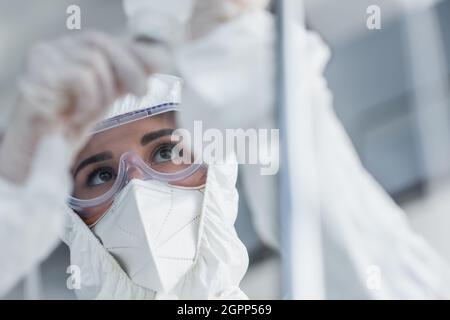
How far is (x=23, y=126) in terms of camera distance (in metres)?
1.31

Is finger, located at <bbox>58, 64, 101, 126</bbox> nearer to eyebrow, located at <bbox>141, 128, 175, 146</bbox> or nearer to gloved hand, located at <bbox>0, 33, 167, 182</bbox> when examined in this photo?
gloved hand, located at <bbox>0, 33, 167, 182</bbox>

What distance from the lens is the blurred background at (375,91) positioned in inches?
55.1

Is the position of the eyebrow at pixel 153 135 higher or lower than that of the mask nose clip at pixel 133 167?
higher

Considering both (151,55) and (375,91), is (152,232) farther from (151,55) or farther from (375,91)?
(375,91)

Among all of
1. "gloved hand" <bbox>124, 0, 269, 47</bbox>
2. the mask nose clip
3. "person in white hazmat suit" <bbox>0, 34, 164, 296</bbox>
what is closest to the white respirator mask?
the mask nose clip

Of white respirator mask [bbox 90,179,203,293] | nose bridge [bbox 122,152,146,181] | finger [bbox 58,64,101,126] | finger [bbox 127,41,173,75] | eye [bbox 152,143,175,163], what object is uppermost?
finger [bbox 127,41,173,75]

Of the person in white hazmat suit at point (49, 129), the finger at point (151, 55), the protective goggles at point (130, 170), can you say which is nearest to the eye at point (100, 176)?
the protective goggles at point (130, 170)

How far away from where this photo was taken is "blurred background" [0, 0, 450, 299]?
55.1 inches

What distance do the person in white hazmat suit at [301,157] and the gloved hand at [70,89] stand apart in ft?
0.23

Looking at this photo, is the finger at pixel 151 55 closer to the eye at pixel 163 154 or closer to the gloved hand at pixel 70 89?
the gloved hand at pixel 70 89

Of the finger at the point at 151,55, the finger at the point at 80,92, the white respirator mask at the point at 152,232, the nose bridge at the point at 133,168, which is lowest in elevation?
the white respirator mask at the point at 152,232

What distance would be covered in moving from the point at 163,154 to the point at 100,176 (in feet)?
0.42

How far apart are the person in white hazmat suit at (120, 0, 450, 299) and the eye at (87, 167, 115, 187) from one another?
18 cm

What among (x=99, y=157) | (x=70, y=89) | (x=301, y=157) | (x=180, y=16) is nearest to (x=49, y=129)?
(x=70, y=89)
